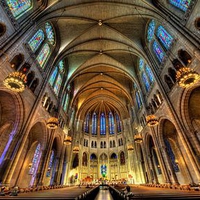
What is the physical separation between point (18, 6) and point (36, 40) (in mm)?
3139

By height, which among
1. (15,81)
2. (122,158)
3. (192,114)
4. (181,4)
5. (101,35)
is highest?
(101,35)

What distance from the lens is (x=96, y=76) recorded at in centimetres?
2516

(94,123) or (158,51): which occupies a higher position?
(94,123)

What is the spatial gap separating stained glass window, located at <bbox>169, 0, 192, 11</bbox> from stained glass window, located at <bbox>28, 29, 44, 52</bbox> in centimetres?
1285

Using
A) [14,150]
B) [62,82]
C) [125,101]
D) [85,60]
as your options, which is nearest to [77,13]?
[85,60]

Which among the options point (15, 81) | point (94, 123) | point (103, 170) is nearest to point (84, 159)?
point (103, 170)

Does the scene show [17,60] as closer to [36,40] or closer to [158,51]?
[36,40]

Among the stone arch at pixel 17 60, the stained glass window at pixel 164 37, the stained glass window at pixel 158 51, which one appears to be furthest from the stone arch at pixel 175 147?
the stone arch at pixel 17 60

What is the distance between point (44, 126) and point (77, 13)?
13386 mm

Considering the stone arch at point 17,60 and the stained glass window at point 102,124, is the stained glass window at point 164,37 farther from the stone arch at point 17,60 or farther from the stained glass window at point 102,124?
the stained glass window at point 102,124

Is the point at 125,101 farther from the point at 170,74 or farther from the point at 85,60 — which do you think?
the point at 170,74

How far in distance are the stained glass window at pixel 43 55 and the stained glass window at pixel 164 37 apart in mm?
12774

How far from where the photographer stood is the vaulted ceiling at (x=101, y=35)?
42.8 feet

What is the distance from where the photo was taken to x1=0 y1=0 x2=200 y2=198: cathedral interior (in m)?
8.98
